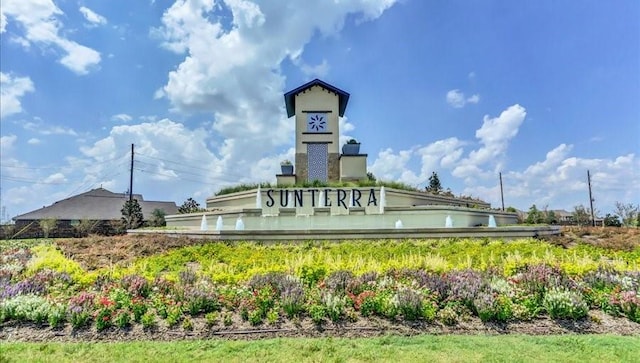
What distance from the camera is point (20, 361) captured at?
3904 millimetres

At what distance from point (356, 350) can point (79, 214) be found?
36858 millimetres

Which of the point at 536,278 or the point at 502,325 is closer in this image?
the point at 502,325

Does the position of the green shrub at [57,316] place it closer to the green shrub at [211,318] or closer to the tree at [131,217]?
the green shrub at [211,318]

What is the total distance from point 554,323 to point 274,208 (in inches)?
485

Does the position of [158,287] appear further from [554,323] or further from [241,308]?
[554,323]

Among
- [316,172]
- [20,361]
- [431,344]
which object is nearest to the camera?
[20,361]

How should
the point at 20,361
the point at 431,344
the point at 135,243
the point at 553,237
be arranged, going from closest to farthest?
the point at 20,361 < the point at 431,344 < the point at 135,243 < the point at 553,237

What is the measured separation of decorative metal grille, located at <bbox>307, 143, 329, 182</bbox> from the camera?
20109 millimetres

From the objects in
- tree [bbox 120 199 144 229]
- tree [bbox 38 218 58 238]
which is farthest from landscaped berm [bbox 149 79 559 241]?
tree [bbox 38 218 58 238]

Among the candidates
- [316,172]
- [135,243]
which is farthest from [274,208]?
[135,243]

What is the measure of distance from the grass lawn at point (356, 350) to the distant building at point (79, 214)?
25.9m

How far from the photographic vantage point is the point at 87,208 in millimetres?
34625

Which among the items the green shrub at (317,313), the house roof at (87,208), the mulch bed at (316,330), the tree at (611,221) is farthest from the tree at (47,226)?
the tree at (611,221)

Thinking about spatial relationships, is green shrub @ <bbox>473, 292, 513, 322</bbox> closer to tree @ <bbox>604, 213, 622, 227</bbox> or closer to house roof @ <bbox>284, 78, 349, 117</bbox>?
house roof @ <bbox>284, 78, 349, 117</bbox>
